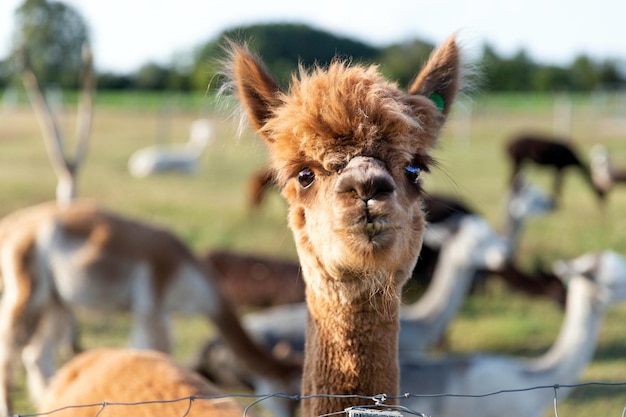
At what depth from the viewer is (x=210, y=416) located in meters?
3.09

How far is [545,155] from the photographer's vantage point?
1533 centimetres

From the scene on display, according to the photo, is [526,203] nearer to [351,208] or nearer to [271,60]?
[271,60]

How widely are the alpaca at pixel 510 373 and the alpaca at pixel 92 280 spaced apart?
152cm

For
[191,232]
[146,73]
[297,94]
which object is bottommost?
[297,94]

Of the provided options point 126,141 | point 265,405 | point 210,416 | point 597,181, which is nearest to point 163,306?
point 265,405

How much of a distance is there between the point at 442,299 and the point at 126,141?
2056cm

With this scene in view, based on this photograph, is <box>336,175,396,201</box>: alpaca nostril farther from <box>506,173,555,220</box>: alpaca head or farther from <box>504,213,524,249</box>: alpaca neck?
<box>506,173,555,220</box>: alpaca head

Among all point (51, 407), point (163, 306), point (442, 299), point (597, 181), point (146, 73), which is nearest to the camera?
point (51, 407)

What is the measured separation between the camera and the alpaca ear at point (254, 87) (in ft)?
9.45

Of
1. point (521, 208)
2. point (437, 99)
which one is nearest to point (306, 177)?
point (437, 99)

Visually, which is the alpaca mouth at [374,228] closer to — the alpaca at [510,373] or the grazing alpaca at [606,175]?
the alpaca at [510,373]

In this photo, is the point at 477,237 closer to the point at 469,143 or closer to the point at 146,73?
the point at 469,143

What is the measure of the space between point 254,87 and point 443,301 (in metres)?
4.77

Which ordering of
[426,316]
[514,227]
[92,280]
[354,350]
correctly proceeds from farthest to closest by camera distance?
[514,227] < [426,316] < [92,280] < [354,350]
